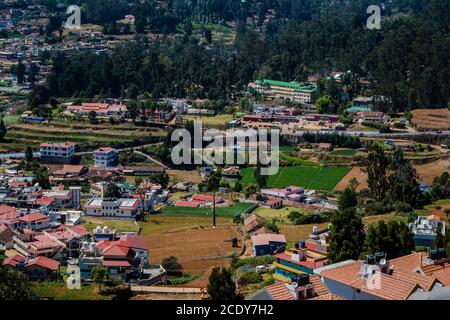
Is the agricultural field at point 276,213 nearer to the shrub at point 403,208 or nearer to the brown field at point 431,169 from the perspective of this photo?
the shrub at point 403,208

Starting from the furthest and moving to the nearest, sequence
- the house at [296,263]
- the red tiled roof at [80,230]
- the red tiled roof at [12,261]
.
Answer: the red tiled roof at [80,230], the red tiled roof at [12,261], the house at [296,263]

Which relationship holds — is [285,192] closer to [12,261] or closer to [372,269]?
[12,261]

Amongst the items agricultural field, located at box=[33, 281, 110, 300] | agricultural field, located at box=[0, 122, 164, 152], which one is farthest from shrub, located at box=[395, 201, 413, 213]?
agricultural field, located at box=[0, 122, 164, 152]

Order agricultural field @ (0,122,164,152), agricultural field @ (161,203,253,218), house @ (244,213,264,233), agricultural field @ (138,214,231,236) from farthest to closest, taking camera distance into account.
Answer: agricultural field @ (0,122,164,152)
agricultural field @ (161,203,253,218)
agricultural field @ (138,214,231,236)
house @ (244,213,264,233)

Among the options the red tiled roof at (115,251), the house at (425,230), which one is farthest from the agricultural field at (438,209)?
the red tiled roof at (115,251)

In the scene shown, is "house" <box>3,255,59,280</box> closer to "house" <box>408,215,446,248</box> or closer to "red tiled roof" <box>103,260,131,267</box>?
"red tiled roof" <box>103,260,131,267</box>

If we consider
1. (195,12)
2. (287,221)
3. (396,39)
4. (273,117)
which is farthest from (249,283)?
(195,12)
